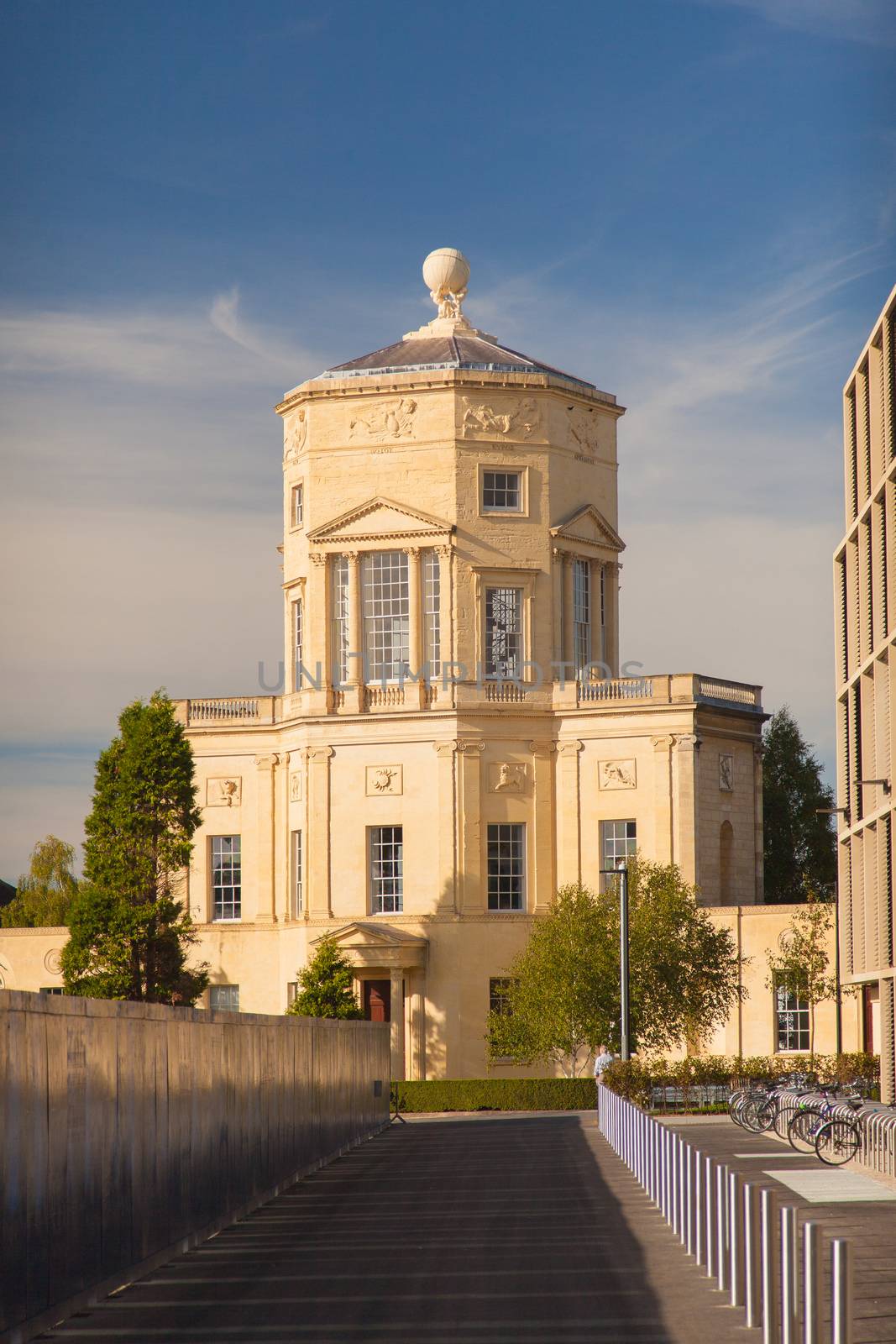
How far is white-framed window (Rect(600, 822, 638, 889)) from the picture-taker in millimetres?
71875

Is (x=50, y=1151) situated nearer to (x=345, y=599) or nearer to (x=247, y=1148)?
(x=247, y=1148)

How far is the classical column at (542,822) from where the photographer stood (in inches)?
2869

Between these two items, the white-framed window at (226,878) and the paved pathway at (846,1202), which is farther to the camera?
the white-framed window at (226,878)

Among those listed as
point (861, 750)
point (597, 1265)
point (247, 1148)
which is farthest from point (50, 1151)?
point (861, 750)

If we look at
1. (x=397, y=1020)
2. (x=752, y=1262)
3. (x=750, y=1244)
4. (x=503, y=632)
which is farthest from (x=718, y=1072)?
(x=750, y=1244)

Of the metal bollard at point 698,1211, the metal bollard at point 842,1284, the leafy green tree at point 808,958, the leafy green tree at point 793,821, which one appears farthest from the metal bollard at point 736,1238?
the leafy green tree at point 793,821

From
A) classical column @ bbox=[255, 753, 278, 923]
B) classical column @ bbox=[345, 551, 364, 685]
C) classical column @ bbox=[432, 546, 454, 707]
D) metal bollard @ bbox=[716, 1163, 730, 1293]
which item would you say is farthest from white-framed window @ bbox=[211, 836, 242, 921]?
metal bollard @ bbox=[716, 1163, 730, 1293]

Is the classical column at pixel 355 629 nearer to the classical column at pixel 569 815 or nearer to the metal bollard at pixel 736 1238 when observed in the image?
the classical column at pixel 569 815

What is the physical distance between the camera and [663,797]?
233 ft

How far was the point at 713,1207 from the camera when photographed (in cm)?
2048

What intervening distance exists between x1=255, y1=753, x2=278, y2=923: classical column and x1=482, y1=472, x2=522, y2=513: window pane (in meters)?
11.8

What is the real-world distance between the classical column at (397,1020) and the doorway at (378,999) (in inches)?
13.2

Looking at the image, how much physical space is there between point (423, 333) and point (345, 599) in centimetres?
1150

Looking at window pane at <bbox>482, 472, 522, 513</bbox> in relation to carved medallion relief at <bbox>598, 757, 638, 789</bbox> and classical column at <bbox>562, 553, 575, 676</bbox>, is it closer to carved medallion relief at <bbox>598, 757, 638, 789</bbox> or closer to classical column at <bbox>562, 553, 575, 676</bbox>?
classical column at <bbox>562, 553, 575, 676</bbox>
